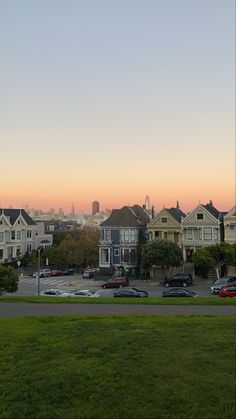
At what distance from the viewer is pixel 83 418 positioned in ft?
29.6

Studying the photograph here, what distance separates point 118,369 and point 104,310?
30.0 ft

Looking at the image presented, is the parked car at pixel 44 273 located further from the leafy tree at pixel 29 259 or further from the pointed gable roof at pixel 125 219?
the pointed gable roof at pixel 125 219

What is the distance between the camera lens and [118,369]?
Answer: 38.4 ft

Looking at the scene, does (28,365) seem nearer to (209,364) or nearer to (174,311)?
(209,364)

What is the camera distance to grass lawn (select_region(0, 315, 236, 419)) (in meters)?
9.48

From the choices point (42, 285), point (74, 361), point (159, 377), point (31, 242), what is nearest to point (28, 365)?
point (74, 361)

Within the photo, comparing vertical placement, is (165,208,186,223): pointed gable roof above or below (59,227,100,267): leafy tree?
above

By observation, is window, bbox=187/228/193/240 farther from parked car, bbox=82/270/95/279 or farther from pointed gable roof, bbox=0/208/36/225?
pointed gable roof, bbox=0/208/36/225

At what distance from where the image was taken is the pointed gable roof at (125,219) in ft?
190

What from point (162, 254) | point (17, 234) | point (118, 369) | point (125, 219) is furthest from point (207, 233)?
point (118, 369)

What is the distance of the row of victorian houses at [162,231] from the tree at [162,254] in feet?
15.1

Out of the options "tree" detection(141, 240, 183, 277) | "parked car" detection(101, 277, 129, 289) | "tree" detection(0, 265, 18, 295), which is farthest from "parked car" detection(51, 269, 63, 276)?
"tree" detection(0, 265, 18, 295)

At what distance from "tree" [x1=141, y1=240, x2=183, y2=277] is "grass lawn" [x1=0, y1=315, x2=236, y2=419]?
3192cm

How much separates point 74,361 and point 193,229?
1690 inches
